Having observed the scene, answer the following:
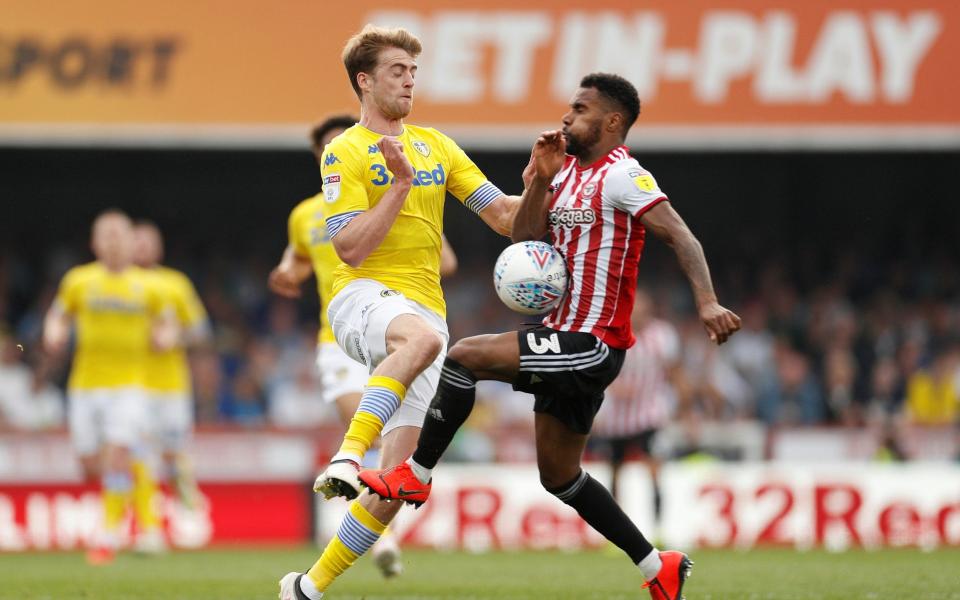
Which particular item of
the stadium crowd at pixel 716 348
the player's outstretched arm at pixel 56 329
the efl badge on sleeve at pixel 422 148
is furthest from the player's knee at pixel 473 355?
the stadium crowd at pixel 716 348

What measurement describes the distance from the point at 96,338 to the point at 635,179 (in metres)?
7.17

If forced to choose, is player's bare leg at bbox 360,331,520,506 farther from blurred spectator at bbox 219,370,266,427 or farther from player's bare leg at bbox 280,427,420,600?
blurred spectator at bbox 219,370,266,427

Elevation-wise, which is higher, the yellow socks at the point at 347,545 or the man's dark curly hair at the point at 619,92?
the man's dark curly hair at the point at 619,92

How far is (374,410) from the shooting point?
609 cm

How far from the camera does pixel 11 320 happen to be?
62.5 ft

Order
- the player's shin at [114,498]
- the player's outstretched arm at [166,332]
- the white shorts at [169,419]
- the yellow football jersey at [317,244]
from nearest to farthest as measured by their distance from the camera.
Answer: the yellow football jersey at [317,244]
the player's shin at [114,498]
the player's outstretched arm at [166,332]
the white shorts at [169,419]

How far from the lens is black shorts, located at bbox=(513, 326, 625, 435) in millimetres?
6266

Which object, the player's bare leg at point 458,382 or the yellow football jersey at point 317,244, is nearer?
the player's bare leg at point 458,382

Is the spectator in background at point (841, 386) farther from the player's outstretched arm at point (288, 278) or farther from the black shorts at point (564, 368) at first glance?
the black shorts at point (564, 368)

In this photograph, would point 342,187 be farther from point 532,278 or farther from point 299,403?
point 299,403

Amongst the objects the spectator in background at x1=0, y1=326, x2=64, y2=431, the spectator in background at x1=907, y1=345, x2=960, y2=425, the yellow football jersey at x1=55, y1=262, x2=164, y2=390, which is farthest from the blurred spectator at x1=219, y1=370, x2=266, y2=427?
the spectator in background at x1=907, y1=345, x2=960, y2=425

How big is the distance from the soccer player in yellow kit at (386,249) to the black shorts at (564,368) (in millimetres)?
393

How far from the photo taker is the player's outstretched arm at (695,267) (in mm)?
6062

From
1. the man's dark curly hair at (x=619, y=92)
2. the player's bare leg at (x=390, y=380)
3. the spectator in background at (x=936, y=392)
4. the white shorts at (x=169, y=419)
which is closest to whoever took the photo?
the player's bare leg at (x=390, y=380)
